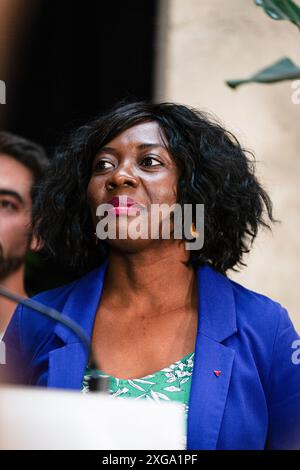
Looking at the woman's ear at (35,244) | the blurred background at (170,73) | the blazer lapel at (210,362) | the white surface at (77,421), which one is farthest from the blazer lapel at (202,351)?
the blurred background at (170,73)

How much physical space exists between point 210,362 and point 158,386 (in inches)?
5.5

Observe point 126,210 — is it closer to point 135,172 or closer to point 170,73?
point 135,172

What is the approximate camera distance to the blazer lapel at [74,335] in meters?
2.39

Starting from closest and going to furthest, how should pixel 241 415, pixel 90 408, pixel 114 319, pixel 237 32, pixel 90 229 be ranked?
pixel 90 408, pixel 241 415, pixel 114 319, pixel 90 229, pixel 237 32

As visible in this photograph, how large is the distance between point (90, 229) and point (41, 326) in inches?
13.1

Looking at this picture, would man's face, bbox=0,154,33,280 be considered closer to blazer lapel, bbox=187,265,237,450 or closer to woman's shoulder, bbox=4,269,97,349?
woman's shoulder, bbox=4,269,97,349

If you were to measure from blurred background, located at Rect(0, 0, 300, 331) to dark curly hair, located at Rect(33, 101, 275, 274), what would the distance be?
726mm

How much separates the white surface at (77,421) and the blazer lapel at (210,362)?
77 cm

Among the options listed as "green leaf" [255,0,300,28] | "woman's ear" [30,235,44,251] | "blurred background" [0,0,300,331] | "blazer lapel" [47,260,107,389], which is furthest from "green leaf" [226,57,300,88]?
"blurred background" [0,0,300,331]

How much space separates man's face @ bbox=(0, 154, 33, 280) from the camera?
3080mm

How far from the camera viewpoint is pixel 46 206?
280cm

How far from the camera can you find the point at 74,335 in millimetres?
2473
